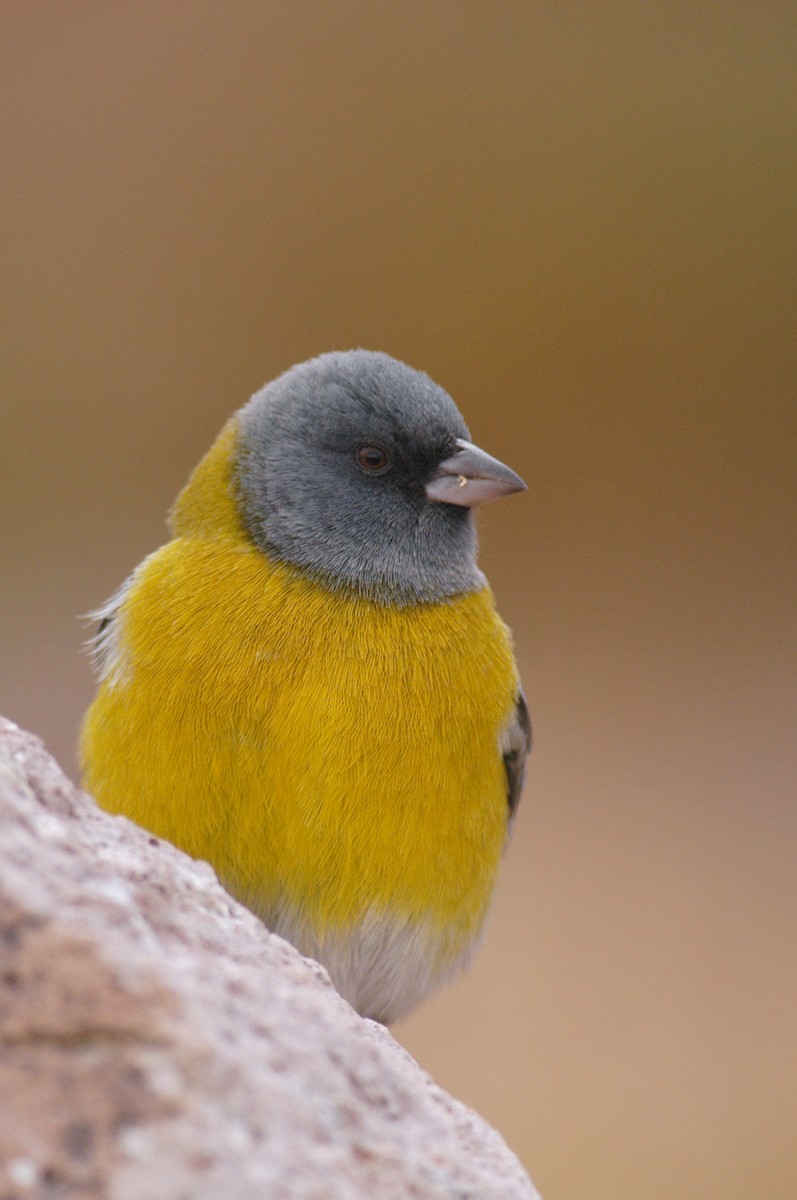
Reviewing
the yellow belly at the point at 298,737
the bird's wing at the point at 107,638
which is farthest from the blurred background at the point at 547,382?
the yellow belly at the point at 298,737

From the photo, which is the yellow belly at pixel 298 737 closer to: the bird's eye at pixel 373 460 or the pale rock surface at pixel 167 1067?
the bird's eye at pixel 373 460

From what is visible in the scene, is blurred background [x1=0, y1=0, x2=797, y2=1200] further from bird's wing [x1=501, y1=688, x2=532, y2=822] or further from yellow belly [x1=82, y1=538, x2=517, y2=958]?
yellow belly [x1=82, y1=538, x2=517, y2=958]

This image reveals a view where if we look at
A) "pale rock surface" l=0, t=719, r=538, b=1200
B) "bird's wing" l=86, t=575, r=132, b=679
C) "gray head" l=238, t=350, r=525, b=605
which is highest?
"gray head" l=238, t=350, r=525, b=605

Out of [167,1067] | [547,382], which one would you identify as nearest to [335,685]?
[167,1067]

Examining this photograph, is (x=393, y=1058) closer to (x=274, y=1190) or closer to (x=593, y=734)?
(x=274, y=1190)

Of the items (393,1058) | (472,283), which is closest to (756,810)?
(472,283)

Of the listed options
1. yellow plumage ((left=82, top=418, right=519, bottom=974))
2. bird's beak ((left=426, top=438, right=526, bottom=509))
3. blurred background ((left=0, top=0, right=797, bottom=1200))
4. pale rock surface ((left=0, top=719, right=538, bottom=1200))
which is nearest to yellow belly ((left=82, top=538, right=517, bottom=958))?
yellow plumage ((left=82, top=418, right=519, bottom=974))
